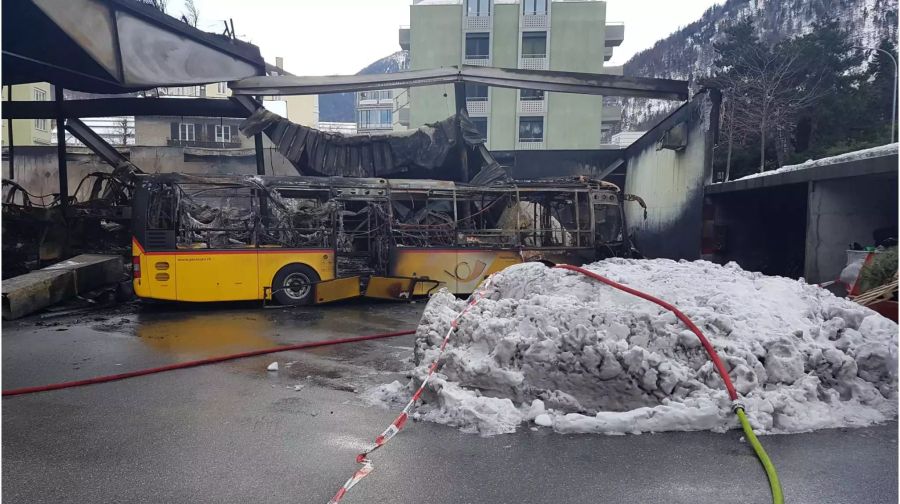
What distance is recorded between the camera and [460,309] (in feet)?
23.1

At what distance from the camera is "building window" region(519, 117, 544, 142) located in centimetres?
4283

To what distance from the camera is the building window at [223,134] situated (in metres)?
43.2

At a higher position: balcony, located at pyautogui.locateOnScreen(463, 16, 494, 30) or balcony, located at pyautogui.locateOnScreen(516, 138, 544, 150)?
balcony, located at pyautogui.locateOnScreen(463, 16, 494, 30)

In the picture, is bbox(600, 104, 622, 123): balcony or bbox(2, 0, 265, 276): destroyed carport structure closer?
bbox(2, 0, 265, 276): destroyed carport structure

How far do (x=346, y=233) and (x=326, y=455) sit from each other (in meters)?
8.52

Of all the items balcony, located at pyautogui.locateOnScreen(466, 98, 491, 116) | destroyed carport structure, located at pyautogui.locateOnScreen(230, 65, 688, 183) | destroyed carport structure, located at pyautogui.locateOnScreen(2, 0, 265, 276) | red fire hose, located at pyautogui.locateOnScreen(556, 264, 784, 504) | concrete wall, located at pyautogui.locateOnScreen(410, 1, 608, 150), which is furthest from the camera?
balcony, located at pyautogui.locateOnScreen(466, 98, 491, 116)

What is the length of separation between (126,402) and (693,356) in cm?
524

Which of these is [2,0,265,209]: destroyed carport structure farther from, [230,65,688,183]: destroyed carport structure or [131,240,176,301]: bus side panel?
[131,240,176,301]: bus side panel

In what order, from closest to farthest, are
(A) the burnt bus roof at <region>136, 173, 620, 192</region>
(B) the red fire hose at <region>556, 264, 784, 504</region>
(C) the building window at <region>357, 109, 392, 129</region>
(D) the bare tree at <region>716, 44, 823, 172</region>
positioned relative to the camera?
1. (B) the red fire hose at <region>556, 264, 784, 504</region>
2. (A) the burnt bus roof at <region>136, 173, 620, 192</region>
3. (D) the bare tree at <region>716, 44, 823, 172</region>
4. (C) the building window at <region>357, 109, 392, 129</region>

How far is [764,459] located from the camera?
383cm

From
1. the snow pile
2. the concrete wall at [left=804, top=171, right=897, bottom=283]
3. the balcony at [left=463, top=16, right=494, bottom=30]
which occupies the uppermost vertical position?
the balcony at [left=463, top=16, right=494, bottom=30]

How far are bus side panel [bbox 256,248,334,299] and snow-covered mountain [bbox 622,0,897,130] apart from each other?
31.8 m

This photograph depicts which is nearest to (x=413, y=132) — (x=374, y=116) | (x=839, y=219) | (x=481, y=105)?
(x=839, y=219)

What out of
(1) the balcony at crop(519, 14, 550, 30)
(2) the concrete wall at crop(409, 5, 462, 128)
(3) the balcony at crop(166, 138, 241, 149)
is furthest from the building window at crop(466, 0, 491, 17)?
(3) the balcony at crop(166, 138, 241, 149)
